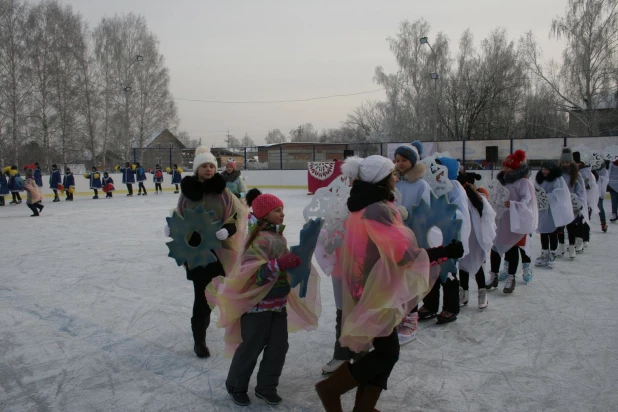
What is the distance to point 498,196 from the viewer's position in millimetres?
5250

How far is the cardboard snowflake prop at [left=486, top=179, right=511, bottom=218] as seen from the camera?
5211mm

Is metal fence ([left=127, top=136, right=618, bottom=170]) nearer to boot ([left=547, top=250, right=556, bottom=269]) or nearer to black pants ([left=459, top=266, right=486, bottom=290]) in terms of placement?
boot ([left=547, top=250, right=556, bottom=269])

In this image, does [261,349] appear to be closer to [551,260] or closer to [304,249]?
[304,249]

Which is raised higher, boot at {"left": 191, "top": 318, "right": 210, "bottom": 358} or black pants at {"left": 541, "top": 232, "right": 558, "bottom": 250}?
black pants at {"left": 541, "top": 232, "right": 558, "bottom": 250}

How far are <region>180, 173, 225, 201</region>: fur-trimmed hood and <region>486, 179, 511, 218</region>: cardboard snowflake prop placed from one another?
304cm

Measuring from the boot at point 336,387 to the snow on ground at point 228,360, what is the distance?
0.32 m

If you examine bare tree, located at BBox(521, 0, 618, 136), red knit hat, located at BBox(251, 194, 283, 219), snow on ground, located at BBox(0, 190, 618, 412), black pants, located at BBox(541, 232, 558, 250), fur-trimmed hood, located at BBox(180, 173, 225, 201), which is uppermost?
bare tree, located at BBox(521, 0, 618, 136)

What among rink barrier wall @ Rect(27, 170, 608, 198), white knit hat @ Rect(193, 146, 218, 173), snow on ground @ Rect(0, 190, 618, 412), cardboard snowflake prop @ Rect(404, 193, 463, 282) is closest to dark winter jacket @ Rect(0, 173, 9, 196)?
rink barrier wall @ Rect(27, 170, 608, 198)

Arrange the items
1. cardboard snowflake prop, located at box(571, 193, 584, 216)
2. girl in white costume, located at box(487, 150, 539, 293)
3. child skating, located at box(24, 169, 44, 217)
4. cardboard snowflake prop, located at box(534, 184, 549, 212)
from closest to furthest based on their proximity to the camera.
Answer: girl in white costume, located at box(487, 150, 539, 293), cardboard snowflake prop, located at box(534, 184, 549, 212), cardboard snowflake prop, located at box(571, 193, 584, 216), child skating, located at box(24, 169, 44, 217)

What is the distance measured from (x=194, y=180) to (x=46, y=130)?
2833 cm

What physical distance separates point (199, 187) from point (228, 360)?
4.42 ft

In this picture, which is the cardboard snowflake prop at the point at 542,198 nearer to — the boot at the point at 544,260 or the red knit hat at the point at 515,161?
the boot at the point at 544,260

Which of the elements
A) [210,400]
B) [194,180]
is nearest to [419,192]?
[194,180]

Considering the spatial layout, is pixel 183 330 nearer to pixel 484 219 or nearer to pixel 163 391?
pixel 163 391
